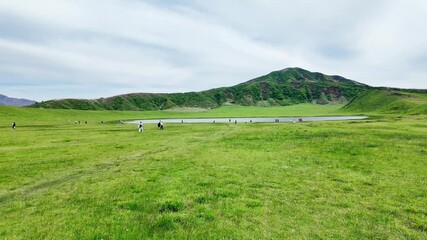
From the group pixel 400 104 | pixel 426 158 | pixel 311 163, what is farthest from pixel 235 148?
pixel 400 104

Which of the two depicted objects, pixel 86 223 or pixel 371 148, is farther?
pixel 371 148

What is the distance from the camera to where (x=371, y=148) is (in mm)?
34844

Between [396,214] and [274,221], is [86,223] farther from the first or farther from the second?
[396,214]

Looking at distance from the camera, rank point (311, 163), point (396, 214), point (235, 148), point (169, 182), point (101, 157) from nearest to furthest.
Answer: point (396, 214), point (169, 182), point (311, 163), point (101, 157), point (235, 148)

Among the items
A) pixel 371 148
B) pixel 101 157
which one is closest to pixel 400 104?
pixel 371 148

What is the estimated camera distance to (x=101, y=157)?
33.7 meters

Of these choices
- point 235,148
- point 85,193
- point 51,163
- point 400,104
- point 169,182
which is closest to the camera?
point 85,193

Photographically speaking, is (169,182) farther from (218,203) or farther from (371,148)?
(371,148)

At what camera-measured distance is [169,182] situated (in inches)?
814

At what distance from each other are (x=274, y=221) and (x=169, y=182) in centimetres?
912

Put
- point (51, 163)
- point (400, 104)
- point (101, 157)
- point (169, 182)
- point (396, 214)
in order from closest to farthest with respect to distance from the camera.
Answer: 1. point (396, 214)
2. point (169, 182)
3. point (51, 163)
4. point (101, 157)
5. point (400, 104)

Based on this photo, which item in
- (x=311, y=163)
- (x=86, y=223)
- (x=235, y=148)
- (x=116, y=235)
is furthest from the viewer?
(x=235, y=148)

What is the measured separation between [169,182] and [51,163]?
16636mm

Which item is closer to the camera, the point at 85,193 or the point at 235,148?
the point at 85,193
